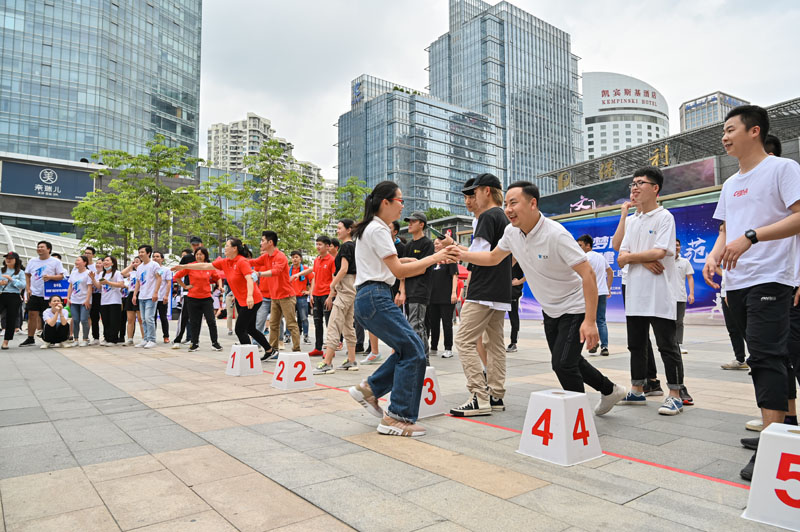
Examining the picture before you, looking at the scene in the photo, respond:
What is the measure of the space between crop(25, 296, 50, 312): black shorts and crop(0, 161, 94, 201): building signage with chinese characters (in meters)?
49.7

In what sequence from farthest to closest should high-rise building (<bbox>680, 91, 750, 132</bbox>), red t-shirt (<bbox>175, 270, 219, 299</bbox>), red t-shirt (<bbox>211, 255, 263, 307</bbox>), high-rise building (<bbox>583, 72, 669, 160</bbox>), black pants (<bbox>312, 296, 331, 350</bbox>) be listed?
high-rise building (<bbox>680, 91, 750, 132</bbox>) < high-rise building (<bbox>583, 72, 669, 160</bbox>) < red t-shirt (<bbox>175, 270, 219, 299</bbox>) < black pants (<bbox>312, 296, 331, 350</bbox>) < red t-shirt (<bbox>211, 255, 263, 307</bbox>)

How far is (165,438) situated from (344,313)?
408 cm

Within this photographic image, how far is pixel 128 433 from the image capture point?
3838 mm

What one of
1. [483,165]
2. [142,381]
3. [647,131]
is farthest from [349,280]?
[647,131]

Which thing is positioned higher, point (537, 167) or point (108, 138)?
point (537, 167)

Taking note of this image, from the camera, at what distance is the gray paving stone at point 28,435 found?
3621 mm

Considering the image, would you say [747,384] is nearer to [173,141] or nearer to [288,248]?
[288,248]

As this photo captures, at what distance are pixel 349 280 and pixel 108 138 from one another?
68.9 metres

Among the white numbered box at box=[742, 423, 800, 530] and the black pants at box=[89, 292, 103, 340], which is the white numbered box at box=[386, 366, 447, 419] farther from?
the black pants at box=[89, 292, 103, 340]

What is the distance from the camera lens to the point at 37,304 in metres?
11.2

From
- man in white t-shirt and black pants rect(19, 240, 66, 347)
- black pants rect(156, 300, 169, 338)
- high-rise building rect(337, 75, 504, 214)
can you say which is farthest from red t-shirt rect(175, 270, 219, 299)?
high-rise building rect(337, 75, 504, 214)

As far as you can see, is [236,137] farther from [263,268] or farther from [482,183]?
[482,183]

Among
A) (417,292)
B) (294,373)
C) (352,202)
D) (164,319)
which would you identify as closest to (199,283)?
(164,319)

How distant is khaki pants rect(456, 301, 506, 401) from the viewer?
4.47 metres
